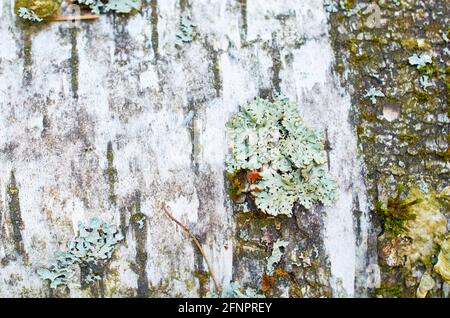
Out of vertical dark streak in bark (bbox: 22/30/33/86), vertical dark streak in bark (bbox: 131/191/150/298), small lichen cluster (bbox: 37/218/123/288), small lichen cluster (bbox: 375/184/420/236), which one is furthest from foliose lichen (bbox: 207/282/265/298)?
vertical dark streak in bark (bbox: 22/30/33/86)

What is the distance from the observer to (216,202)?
2322 millimetres

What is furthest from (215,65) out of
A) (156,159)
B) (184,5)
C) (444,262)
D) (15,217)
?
(444,262)

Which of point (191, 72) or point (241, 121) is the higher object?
point (191, 72)

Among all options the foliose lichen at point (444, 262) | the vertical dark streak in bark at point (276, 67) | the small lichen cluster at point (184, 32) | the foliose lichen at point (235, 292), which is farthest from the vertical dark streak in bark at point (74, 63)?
the foliose lichen at point (444, 262)

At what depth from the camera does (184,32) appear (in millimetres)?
2402

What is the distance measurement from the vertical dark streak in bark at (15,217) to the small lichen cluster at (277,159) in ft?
2.99

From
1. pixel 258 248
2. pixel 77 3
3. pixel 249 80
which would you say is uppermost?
pixel 77 3

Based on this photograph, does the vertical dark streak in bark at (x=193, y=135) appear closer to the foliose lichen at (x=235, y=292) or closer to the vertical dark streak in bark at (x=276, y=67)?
the vertical dark streak in bark at (x=276, y=67)

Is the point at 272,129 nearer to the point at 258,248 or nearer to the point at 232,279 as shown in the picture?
the point at 258,248

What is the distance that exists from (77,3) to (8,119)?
0.60 m

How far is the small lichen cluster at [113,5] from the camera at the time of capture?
2396 mm

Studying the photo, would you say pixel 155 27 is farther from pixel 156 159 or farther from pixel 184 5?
pixel 156 159

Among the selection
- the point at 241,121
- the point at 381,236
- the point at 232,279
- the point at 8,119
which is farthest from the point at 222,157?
the point at 8,119

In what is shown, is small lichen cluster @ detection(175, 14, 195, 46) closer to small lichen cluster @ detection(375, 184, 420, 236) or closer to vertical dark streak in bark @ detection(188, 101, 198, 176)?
vertical dark streak in bark @ detection(188, 101, 198, 176)
